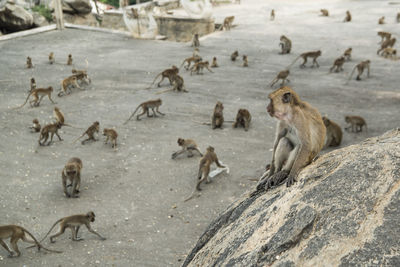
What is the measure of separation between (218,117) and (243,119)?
65 centimetres

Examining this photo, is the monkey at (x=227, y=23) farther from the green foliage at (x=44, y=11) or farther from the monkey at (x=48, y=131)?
the monkey at (x=48, y=131)

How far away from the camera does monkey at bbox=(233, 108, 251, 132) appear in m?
11.6

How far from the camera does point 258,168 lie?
32.0ft

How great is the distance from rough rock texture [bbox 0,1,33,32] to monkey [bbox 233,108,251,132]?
19312 millimetres

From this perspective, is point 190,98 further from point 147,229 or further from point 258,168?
point 147,229

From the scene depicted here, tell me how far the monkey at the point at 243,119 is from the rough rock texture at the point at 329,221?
24.3 feet

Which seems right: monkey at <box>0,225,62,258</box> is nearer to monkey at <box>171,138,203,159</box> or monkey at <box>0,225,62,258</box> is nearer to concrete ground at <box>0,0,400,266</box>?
concrete ground at <box>0,0,400,266</box>

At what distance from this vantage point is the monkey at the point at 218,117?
11.7 metres

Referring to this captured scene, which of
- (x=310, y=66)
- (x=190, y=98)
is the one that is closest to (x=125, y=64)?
(x=190, y=98)

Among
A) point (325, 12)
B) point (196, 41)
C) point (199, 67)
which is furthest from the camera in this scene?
point (325, 12)

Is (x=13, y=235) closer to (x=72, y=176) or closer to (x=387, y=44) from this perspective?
(x=72, y=176)

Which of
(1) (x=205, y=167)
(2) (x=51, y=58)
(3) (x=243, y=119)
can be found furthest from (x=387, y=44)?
(2) (x=51, y=58)

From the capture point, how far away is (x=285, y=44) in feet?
63.3

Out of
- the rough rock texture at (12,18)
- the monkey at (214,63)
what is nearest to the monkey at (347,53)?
the monkey at (214,63)
